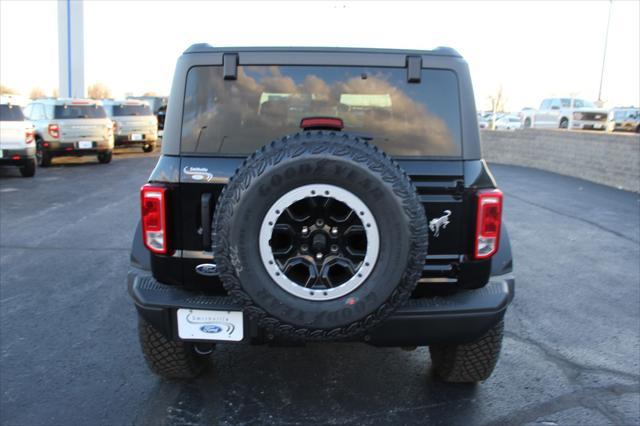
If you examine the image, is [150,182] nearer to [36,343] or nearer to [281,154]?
[281,154]

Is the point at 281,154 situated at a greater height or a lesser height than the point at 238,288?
greater

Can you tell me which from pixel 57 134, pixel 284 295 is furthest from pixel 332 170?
pixel 57 134

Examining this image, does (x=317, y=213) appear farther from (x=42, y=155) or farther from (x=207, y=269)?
(x=42, y=155)

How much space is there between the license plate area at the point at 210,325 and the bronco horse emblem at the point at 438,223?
1038 mm

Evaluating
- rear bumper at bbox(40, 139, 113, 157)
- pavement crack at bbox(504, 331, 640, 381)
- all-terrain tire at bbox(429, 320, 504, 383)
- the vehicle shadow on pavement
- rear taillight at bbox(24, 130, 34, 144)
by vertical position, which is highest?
rear taillight at bbox(24, 130, 34, 144)

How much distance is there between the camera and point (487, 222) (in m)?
2.93

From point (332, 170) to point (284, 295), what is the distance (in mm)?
582

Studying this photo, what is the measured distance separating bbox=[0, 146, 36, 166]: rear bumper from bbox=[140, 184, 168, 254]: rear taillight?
11.4m

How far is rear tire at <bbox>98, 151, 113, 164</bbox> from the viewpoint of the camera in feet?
56.8

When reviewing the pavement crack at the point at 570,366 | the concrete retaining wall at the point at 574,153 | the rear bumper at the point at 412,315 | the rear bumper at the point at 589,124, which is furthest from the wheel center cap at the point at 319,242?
the rear bumper at the point at 589,124

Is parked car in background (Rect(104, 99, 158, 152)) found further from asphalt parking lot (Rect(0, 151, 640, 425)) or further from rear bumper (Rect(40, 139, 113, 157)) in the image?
asphalt parking lot (Rect(0, 151, 640, 425))

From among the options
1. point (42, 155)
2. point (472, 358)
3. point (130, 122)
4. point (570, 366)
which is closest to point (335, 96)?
point (472, 358)

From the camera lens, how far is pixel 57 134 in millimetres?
16000

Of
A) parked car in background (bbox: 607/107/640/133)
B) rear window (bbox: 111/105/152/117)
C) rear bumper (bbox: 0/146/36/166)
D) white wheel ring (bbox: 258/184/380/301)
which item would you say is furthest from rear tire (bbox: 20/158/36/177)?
parked car in background (bbox: 607/107/640/133)
